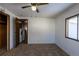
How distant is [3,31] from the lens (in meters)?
7.44

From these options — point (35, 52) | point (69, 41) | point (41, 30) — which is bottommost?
point (35, 52)

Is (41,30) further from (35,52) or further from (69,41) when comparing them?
(69,41)

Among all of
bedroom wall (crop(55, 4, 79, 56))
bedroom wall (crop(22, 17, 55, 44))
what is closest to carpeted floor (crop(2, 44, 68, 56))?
bedroom wall (crop(55, 4, 79, 56))

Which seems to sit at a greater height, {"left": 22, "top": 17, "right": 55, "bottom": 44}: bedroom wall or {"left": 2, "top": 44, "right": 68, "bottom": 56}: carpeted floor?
{"left": 22, "top": 17, "right": 55, "bottom": 44}: bedroom wall

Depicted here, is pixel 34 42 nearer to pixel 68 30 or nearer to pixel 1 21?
pixel 1 21

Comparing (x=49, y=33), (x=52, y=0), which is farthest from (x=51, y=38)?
(x=52, y=0)

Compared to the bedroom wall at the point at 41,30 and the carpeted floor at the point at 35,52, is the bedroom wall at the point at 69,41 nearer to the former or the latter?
the carpeted floor at the point at 35,52

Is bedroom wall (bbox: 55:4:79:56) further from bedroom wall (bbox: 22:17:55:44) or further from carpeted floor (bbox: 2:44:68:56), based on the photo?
bedroom wall (bbox: 22:17:55:44)

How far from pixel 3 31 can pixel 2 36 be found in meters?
0.35

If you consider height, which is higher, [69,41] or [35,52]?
[69,41]

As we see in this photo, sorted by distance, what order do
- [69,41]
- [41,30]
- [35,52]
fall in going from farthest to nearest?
[41,30], [35,52], [69,41]

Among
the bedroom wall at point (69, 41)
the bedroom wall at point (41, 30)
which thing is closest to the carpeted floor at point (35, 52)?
the bedroom wall at point (69, 41)

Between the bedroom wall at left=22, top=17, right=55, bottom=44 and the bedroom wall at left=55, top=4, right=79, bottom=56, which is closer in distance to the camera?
the bedroom wall at left=55, top=4, right=79, bottom=56

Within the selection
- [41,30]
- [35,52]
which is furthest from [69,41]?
[41,30]
